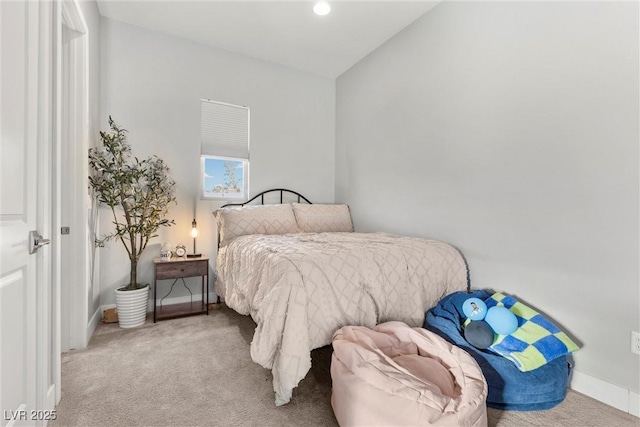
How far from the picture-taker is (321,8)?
279 cm

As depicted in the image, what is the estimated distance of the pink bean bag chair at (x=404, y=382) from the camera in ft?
3.90

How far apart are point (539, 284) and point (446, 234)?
2.62ft

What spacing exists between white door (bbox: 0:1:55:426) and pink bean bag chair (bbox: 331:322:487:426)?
4.18ft

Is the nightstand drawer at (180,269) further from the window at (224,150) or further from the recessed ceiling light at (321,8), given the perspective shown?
the recessed ceiling light at (321,8)

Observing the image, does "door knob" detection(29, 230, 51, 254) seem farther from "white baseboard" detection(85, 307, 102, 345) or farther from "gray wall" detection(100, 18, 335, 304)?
"gray wall" detection(100, 18, 335, 304)

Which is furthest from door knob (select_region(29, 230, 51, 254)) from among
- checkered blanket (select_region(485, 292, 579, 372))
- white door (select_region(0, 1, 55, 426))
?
checkered blanket (select_region(485, 292, 579, 372))

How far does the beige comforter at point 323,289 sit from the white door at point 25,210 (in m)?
0.94

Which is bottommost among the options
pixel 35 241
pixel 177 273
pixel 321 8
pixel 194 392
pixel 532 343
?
pixel 194 392

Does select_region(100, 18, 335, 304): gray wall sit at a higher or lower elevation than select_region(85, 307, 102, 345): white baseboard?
higher

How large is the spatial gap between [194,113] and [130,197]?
1215 millimetres

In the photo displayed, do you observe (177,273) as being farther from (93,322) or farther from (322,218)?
(322,218)

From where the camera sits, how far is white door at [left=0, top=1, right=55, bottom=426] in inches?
42.1

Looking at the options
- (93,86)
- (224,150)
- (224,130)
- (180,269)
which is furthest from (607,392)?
(93,86)

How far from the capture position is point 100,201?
8.64ft
